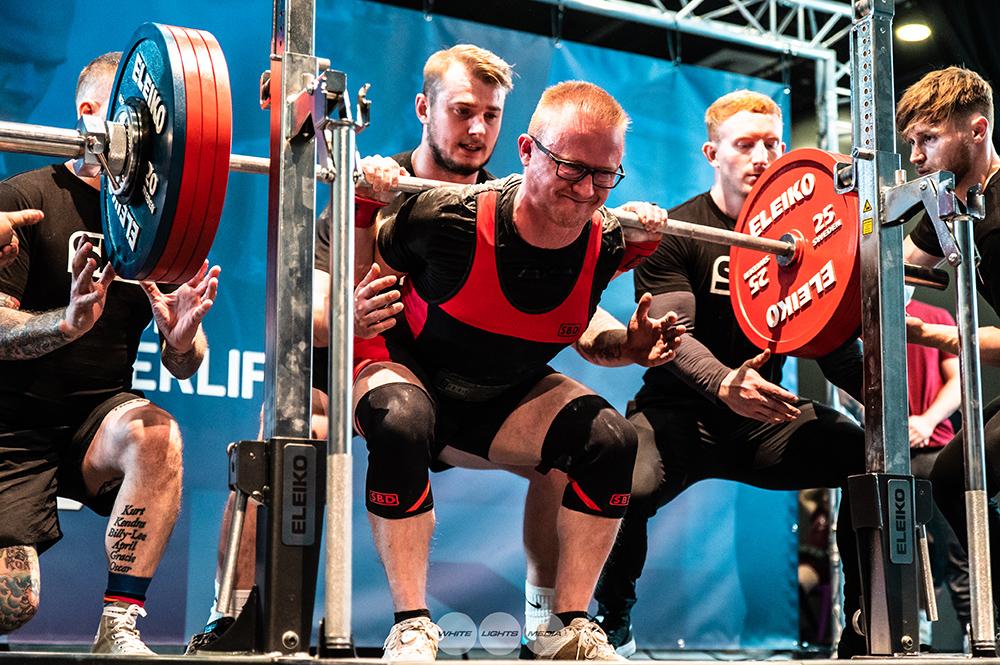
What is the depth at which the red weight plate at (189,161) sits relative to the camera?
232 centimetres

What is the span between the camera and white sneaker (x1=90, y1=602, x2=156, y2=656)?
2719 mm

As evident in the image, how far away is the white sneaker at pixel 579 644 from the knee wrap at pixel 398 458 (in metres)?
0.48

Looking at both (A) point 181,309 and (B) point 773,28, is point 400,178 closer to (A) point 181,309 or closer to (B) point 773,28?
(A) point 181,309

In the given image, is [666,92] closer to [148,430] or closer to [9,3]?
[9,3]

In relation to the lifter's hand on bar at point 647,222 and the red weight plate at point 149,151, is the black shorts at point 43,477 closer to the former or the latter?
the red weight plate at point 149,151

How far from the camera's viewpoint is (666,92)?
18.4ft

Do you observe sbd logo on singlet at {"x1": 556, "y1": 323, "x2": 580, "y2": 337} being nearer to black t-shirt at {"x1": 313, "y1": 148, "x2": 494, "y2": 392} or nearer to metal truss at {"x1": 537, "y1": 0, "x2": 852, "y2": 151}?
black t-shirt at {"x1": 313, "y1": 148, "x2": 494, "y2": 392}

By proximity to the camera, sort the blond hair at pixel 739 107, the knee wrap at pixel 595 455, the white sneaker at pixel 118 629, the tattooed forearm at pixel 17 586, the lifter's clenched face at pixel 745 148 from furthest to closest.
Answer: the blond hair at pixel 739 107 < the lifter's clenched face at pixel 745 148 < the knee wrap at pixel 595 455 < the tattooed forearm at pixel 17 586 < the white sneaker at pixel 118 629

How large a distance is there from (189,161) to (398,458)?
0.88 metres

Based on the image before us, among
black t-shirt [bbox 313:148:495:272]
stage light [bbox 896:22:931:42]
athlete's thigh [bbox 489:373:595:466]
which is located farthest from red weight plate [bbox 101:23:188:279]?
stage light [bbox 896:22:931:42]

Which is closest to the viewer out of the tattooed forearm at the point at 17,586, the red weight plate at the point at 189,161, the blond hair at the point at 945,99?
the red weight plate at the point at 189,161

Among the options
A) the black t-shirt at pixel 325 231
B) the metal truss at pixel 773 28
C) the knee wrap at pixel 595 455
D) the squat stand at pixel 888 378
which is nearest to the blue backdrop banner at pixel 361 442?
the metal truss at pixel 773 28

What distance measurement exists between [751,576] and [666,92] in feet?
7.78

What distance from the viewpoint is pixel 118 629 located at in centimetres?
276
